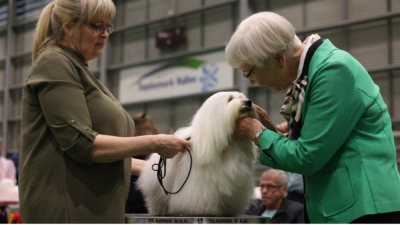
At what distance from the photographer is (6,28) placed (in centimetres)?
1227

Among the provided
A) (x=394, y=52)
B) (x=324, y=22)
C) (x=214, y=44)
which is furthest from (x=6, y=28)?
(x=394, y=52)

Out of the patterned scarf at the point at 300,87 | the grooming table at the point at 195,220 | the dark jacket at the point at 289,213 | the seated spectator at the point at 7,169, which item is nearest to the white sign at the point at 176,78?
the seated spectator at the point at 7,169

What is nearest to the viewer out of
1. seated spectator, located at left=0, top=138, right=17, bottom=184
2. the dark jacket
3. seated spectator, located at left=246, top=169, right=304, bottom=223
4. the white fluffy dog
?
the white fluffy dog

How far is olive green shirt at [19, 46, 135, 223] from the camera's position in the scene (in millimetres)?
1448

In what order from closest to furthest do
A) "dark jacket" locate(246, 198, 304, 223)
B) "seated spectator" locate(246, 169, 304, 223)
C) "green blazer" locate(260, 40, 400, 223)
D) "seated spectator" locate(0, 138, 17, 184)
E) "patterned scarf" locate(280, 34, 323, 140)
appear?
"green blazer" locate(260, 40, 400, 223)
"patterned scarf" locate(280, 34, 323, 140)
"dark jacket" locate(246, 198, 304, 223)
"seated spectator" locate(246, 169, 304, 223)
"seated spectator" locate(0, 138, 17, 184)

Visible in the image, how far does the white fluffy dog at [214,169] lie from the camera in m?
2.08

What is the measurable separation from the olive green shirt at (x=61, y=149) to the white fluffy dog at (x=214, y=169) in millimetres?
592

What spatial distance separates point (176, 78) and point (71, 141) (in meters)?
7.50

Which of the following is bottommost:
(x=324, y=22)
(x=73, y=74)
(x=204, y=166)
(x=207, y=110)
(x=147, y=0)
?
(x=204, y=166)

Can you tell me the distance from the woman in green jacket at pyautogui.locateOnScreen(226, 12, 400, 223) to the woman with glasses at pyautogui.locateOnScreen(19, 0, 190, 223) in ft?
1.74

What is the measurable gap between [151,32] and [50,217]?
837 centimetres

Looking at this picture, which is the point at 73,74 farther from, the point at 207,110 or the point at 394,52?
the point at 394,52

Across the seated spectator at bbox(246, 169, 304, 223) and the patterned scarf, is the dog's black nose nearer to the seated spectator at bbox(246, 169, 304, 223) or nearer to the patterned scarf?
the patterned scarf

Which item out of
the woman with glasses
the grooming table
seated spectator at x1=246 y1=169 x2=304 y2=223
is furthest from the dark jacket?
the woman with glasses
